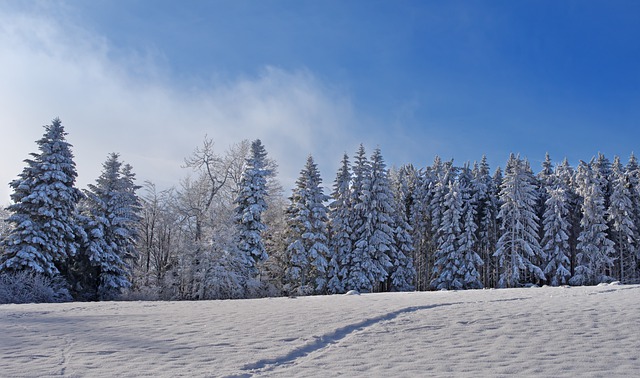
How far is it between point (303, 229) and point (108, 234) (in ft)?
52.0

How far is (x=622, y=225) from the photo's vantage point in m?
45.5

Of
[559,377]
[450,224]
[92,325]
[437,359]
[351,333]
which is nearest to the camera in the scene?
[559,377]

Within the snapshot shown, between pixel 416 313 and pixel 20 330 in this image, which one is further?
pixel 416 313

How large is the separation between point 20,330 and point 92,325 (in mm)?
1812

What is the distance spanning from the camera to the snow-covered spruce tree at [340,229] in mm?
41438

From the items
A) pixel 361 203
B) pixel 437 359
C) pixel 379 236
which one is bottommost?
pixel 437 359

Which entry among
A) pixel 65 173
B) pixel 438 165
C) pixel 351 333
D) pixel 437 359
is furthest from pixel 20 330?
pixel 438 165

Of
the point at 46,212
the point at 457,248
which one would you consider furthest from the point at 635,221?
the point at 46,212

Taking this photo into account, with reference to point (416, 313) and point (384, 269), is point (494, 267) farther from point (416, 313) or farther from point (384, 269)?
point (416, 313)

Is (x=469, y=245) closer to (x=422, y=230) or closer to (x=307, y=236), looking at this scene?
(x=422, y=230)

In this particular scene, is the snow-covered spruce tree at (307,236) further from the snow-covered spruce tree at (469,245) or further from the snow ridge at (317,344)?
the snow ridge at (317,344)

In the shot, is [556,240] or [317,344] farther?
[556,240]

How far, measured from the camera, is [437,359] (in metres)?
9.71

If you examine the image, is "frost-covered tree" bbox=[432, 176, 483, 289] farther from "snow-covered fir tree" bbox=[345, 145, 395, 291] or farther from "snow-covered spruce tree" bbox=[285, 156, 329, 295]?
"snow-covered spruce tree" bbox=[285, 156, 329, 295]
